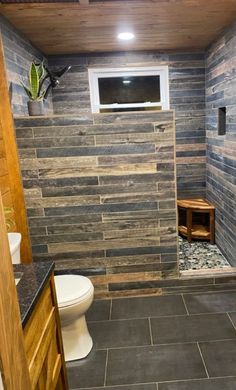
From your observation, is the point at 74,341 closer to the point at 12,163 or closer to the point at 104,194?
the point at 104,194

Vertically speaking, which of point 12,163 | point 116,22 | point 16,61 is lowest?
point 12,163

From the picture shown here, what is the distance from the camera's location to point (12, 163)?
234 cm

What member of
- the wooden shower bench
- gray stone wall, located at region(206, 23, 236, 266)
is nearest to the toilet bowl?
gray stone wall, located at region(206, 23, 236, 266)

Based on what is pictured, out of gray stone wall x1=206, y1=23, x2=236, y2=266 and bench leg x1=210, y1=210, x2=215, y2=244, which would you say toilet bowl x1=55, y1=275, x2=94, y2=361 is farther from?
bench leg x1=210, y1=210, x2=215, y2=244

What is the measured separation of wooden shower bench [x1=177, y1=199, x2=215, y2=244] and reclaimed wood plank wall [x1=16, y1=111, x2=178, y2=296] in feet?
3.49

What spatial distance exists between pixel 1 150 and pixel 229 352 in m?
2.11

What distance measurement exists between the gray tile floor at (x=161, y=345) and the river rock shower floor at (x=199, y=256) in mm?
453

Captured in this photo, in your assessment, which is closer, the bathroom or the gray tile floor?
the gray tile floor

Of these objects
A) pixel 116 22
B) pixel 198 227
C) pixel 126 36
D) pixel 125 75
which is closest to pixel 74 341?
pixel 198 227

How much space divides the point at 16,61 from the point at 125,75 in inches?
65.0

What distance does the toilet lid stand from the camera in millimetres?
1880

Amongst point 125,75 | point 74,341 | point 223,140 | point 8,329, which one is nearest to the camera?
point 8,329

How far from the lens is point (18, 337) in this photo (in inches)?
30.8

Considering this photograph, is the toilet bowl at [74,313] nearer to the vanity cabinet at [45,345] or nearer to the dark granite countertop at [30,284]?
the vanity cabinet at [45,345]
